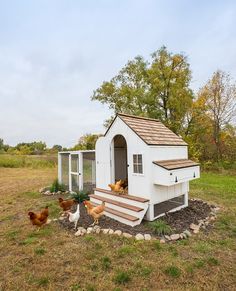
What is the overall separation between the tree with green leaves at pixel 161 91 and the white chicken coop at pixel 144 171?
33.0 feet

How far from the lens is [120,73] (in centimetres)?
1809

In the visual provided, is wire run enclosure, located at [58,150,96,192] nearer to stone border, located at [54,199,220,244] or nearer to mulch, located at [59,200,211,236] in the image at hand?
mulch, located at [59,200,211,236]

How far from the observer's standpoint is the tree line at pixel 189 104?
1555 centimetres

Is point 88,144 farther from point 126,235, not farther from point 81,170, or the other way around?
point 126,235

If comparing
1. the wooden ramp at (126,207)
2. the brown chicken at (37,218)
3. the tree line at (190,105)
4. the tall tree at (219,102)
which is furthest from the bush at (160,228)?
the tall tree at (219,102)

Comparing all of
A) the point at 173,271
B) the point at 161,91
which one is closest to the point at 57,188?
the point at 173,271

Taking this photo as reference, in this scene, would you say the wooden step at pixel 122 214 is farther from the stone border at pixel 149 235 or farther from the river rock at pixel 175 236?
the river rock at pixel 175 236

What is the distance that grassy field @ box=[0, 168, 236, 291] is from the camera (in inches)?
108

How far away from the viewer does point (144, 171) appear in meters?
4.86

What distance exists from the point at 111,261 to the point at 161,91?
586 inches

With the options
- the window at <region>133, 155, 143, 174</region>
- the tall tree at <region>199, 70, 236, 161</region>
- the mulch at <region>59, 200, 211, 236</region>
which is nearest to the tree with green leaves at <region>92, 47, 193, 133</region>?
the tall tree at <region>199, 70, 236, 161</region>

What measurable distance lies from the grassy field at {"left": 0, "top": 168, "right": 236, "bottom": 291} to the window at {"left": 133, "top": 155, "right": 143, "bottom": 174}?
1721 mm

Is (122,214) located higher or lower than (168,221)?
higher

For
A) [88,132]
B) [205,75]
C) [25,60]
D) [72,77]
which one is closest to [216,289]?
[25,60]
